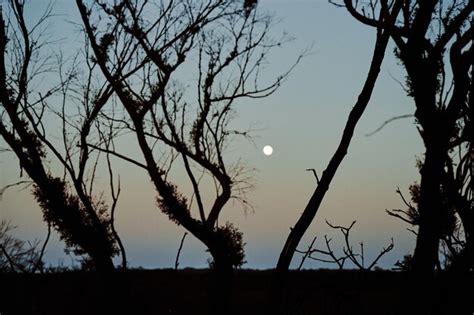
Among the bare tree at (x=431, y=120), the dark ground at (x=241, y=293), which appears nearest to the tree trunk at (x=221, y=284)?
the dark ground at (x=241, y=293)

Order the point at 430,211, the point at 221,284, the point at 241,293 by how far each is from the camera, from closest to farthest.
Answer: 1. the point at 430,211
2. the point at 221,284
3. the point at 241,293

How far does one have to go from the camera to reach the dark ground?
206cm

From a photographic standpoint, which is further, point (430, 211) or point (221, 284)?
point (221, 284)

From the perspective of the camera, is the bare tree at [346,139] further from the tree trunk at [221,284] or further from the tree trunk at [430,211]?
the tree trunk at [221,284]

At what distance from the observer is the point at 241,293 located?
20.0 meters

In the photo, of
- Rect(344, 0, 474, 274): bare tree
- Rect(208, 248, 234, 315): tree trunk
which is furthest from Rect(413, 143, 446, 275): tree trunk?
Rect(208, 248, 234, 315): tree trunk

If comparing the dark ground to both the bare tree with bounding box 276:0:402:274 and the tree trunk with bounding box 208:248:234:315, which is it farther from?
the tree trunk with bounding box 208:248:234:315

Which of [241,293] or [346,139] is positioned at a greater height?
[241,293]

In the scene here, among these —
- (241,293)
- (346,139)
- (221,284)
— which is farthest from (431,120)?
(241,293)

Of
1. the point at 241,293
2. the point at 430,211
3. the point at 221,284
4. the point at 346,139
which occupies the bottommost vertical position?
the point at 430,211

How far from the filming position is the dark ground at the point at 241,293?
2.06 meters

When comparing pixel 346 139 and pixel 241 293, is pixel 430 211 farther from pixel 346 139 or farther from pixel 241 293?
pixel 241 293

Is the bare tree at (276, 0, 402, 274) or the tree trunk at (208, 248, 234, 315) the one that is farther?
the tree trunk at (208, 248, 234, 315)

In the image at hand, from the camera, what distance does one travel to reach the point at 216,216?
1316 cm
